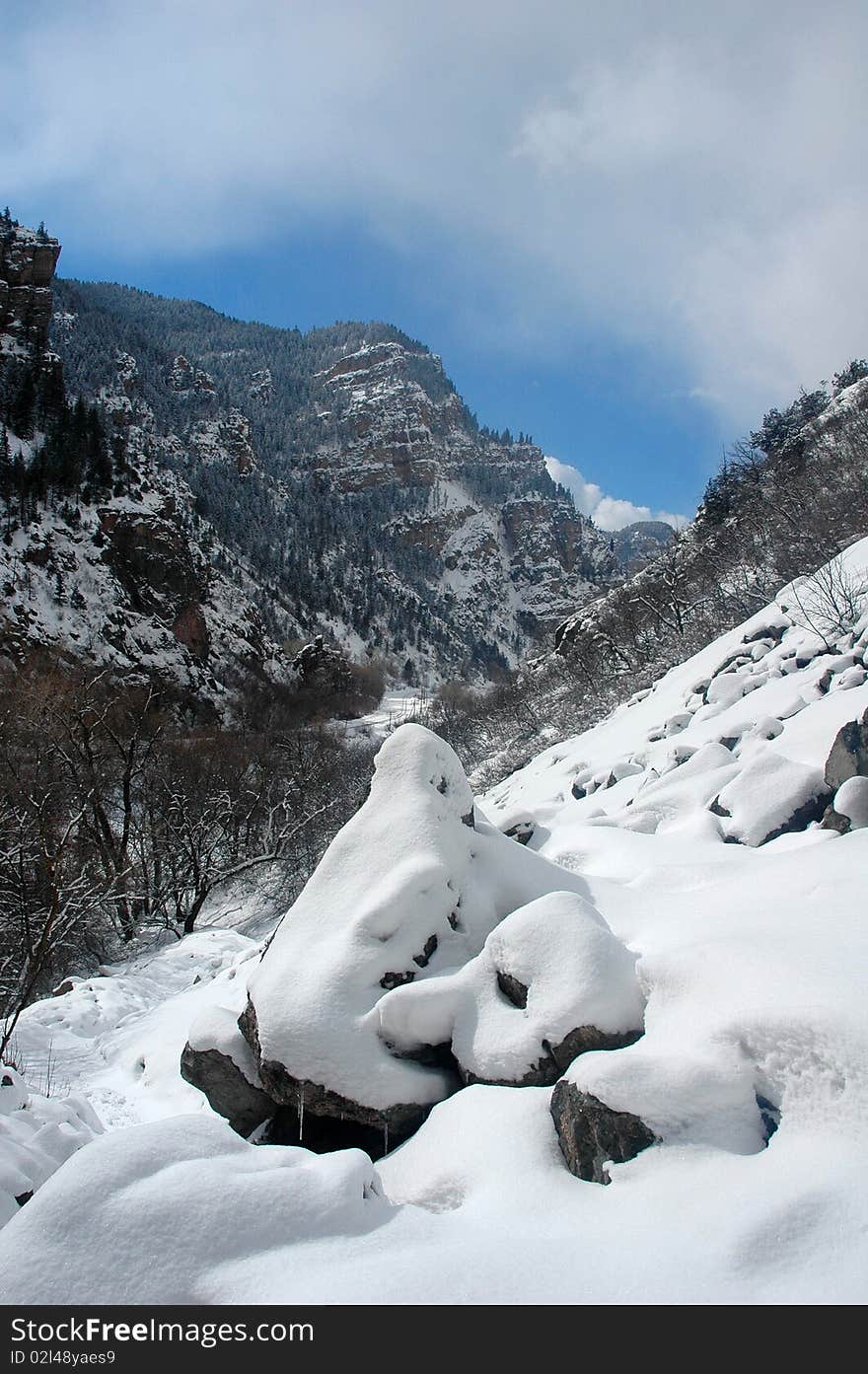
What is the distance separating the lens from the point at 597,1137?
2.97 m

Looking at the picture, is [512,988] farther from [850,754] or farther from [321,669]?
[321,669]

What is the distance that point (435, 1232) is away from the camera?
2562mm

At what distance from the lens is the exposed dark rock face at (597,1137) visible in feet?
9.53

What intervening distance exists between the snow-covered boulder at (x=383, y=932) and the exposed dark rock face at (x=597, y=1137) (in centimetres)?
133

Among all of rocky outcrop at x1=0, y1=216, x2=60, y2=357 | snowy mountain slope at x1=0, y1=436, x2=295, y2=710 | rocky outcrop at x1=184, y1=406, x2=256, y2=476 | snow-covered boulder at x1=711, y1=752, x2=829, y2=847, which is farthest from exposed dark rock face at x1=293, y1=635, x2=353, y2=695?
rocky outcrop at x1=184, y1=406, x2=256, y2=476

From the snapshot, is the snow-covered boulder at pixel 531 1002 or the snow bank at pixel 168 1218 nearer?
the snow bank at pixel 168 1218

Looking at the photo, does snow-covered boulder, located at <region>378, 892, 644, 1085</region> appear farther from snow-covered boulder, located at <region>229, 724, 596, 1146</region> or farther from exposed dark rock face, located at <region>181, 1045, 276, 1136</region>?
exposed dark rock face, located at <region>181, 1045, 276, 1136</region>

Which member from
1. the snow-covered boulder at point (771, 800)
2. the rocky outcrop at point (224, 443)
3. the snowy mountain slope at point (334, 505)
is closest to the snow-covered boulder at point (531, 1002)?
the snow-covered boulder at point (771, 800)

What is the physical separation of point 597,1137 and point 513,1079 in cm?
99

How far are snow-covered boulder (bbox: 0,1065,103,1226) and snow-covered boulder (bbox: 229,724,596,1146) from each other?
1216mm

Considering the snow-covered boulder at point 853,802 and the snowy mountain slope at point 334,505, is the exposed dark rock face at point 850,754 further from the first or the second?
the snowy mountain slope at point 334,505

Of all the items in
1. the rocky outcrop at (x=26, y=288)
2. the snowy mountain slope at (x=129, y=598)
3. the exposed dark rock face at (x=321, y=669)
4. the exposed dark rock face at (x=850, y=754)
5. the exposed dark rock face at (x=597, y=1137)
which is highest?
the rocky outcrop at (x=26, y=288)

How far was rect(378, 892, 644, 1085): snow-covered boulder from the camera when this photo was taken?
12.4ft

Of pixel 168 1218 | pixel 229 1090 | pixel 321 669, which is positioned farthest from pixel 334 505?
pixel 168 1218
